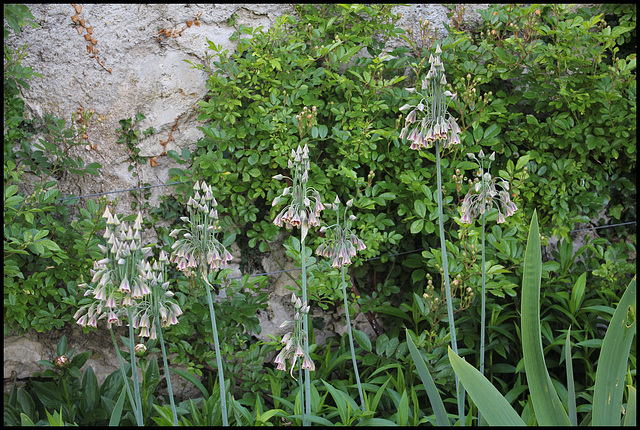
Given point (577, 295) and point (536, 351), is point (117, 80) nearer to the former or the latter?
point (536, 351)

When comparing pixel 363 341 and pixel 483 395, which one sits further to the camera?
pixel 363 341

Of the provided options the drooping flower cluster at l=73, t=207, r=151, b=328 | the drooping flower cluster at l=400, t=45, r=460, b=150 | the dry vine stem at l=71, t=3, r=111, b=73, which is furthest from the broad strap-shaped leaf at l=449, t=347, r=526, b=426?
the dry vine stem at l=71, t=3, r=111, b=73

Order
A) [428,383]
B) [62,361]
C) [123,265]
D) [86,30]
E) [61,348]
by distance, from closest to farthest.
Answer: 1. [123,265]
2. [428,383]
3. [62,361]
4. [61,348]
5. [86,30]

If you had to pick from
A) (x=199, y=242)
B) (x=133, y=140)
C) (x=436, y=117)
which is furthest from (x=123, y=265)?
(x=133, y=140)

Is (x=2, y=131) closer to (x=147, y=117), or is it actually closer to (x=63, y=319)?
(x=147, y=117)

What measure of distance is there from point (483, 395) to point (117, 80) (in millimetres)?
2615

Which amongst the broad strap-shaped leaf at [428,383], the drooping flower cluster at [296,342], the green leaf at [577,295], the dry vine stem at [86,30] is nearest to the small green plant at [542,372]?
the broad strap-shaped leaf at [428,383]

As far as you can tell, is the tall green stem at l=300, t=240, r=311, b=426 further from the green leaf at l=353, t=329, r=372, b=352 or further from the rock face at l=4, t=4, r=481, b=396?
the rock face at l=4, t=4, r=481, b=396

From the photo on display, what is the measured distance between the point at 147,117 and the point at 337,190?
1273 millimetres

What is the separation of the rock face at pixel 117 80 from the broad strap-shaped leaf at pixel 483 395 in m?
1.79

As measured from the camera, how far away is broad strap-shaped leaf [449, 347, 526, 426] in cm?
114

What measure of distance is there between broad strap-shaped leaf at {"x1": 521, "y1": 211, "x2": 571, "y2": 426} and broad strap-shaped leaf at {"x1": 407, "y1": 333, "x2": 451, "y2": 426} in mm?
314

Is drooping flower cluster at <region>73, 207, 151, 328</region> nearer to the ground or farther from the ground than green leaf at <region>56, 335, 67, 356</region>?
farther from the ground

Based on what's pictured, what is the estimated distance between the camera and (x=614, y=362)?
116cm
